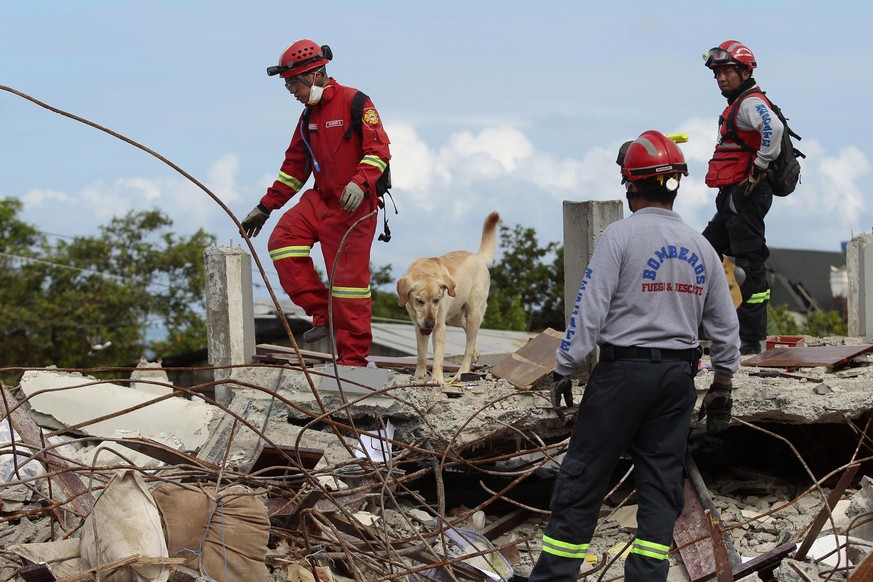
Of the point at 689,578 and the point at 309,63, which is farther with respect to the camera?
the point at 309,63

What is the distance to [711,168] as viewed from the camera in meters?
7.47

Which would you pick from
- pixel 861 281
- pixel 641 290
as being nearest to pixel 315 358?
pixel 641 290

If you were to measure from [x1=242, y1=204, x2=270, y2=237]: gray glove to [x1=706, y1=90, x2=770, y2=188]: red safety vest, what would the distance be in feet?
10.9

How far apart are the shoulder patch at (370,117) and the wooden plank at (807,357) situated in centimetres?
321

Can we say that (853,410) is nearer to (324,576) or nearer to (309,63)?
(324,576)

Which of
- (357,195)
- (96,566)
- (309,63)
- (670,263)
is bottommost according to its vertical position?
(96,566)

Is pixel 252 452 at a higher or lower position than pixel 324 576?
higher

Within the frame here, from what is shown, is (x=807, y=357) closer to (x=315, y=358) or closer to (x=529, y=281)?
(x=315, y=358)

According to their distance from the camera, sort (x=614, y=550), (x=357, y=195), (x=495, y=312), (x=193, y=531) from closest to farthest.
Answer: (x=193, y=531)
(x=614, y=550)
(x=357, y=195)
(x=495, y=312)

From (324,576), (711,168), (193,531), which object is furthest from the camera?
(711,168)

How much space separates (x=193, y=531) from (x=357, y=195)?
2638 mm

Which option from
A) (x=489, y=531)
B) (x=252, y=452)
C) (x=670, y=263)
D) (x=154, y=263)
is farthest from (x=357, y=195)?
(x=154, y=263)

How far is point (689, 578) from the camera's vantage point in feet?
18.4

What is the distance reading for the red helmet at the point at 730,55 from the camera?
7113 mm
